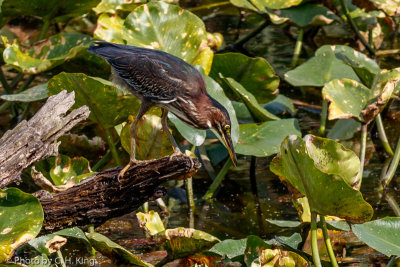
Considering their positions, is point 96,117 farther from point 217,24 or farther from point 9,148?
point 217,24

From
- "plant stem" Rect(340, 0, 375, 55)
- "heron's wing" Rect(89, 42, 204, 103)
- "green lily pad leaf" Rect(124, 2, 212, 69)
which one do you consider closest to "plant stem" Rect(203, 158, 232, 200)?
"green lily pad leaf" Rect(124, 2, 212, 69)

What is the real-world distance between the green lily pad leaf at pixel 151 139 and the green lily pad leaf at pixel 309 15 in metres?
2.61

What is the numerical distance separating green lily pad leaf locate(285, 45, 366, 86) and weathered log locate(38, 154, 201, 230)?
5.66 ft

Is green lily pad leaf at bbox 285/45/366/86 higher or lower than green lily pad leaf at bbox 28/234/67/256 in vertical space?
lower

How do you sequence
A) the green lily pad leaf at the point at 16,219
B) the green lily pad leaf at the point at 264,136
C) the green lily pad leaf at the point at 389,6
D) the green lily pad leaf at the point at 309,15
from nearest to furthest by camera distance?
the green lily pad leaf at the point at 16,219, the green lily pad leaf at the point at 264,136, the green lily pad leaf at the point at 389,6, the green lily pad leaf at the point at 309,15

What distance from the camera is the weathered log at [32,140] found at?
3.31 metres

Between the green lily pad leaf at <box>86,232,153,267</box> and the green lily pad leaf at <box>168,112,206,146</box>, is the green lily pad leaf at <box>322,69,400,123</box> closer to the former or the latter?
the green lily pad leaf at <box>168,112,206,146</box>

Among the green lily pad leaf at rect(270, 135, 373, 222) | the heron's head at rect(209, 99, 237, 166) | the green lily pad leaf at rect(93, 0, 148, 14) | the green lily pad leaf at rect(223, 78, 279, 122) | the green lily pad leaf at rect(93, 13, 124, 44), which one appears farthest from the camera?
the green lily pad leaf at rect(93, 0, 148, 14)

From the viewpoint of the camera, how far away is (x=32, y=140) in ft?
10.9

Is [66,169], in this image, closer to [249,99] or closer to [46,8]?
[249,99]

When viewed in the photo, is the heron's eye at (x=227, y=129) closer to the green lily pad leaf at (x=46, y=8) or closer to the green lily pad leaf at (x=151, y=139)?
the green lily pad leaf at (x=151, y=139)

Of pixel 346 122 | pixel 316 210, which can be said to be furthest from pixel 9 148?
pixel 346 122

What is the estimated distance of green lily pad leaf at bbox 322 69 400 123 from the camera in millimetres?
4367

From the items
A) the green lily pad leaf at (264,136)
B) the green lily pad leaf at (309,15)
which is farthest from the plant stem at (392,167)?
the green lily pad leaf at (309,15)
